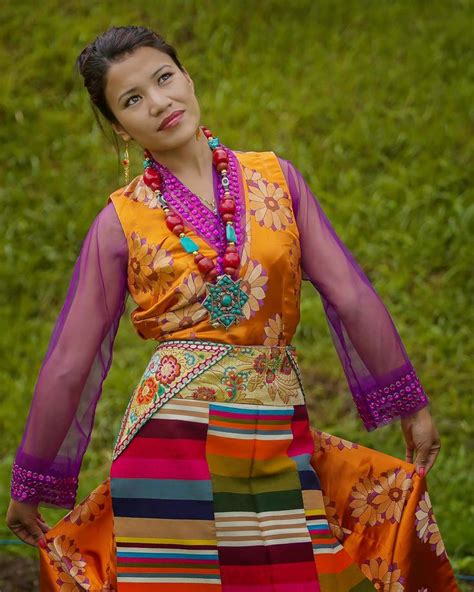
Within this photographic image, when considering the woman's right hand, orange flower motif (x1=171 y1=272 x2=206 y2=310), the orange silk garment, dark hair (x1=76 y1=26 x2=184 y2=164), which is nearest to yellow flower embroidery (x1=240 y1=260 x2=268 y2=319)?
the orange silk garment

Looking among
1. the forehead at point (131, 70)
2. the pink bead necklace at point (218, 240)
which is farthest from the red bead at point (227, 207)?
the forehead at point (131, 70)

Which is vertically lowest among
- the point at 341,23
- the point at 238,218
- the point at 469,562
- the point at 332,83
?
the point at 469,562

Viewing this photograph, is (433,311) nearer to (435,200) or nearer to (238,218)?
(435,200)

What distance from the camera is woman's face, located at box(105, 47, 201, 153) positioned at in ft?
8.65

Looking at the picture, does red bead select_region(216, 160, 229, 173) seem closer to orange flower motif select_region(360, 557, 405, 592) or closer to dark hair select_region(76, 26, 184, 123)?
dark hair select_region(76, 26, 184, 123)

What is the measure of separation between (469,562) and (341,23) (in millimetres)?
4109

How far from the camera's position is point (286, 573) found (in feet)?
8.33

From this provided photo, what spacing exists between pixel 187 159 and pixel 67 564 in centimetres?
106

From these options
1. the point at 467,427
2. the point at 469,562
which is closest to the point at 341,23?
the point at 467,427

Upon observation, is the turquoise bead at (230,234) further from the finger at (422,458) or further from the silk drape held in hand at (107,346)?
the finger at (422,458)

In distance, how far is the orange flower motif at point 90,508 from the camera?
2.74 metres

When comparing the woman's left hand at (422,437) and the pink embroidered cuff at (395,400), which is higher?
the pink embroidered cuff at (395,400)

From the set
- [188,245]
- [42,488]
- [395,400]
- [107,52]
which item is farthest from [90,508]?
[107,52]

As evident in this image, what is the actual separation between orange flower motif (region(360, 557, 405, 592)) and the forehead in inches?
51.4
